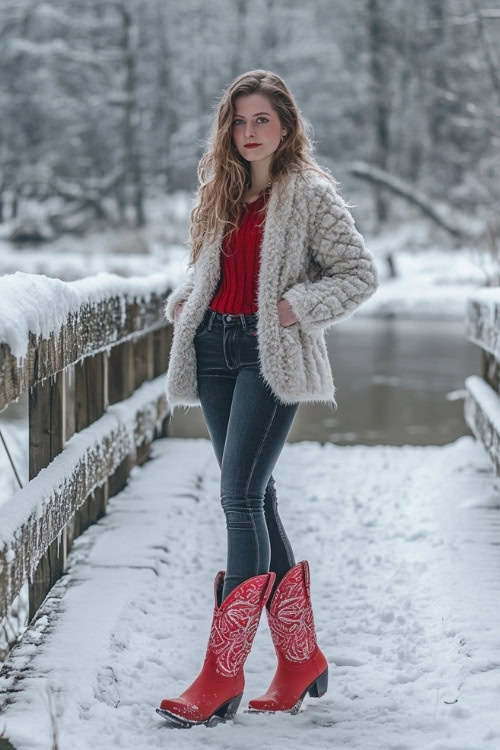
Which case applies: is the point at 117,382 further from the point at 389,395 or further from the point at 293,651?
the point at 389,395

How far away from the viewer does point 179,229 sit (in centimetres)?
3080

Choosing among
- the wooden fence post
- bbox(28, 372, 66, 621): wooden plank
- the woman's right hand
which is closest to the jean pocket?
the woman's right hand

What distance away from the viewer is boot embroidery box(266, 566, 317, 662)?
116 inches

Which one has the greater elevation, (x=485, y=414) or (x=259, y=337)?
(x=259, y=337)

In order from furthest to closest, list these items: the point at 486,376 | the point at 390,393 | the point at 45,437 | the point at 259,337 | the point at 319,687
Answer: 1. the point at 390,393
2. the point at 486,376
3. the point at 45,437
4. the point at 319,687
5. the point at 259,337

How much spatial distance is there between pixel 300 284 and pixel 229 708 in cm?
117

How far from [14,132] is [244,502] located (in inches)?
1369

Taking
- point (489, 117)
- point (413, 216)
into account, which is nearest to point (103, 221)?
point (413, 216)

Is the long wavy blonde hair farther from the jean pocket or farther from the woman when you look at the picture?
the jean pocket

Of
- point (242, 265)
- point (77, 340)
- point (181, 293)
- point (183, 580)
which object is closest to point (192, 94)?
point (183, 580)

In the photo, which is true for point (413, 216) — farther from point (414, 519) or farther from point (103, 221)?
point (414, 519)

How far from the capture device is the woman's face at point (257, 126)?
3.00 m

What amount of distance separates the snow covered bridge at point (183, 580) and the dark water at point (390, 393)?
2.71 m

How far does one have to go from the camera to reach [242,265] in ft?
9.91
